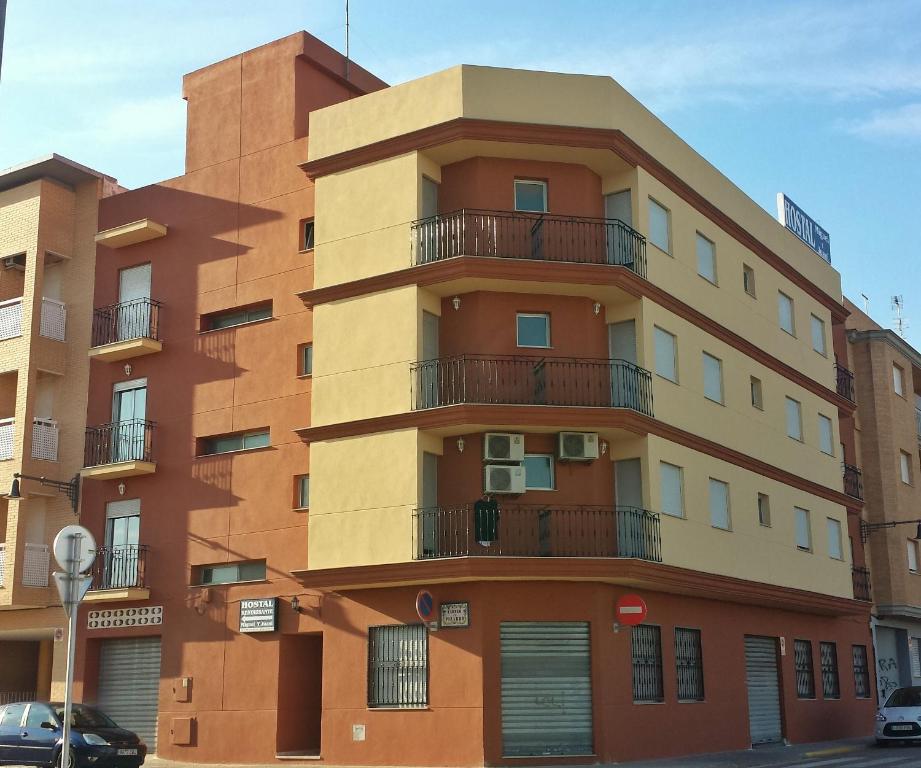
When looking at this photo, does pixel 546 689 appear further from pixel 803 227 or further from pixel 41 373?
pixel 803 227

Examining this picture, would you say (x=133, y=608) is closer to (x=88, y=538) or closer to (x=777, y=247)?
(x=88, y=538)

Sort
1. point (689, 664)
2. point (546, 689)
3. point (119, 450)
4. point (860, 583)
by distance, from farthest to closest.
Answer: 1. point (860, 583)
2. point (119, 450)
3. point (689, 664)
4. point (546, 689)

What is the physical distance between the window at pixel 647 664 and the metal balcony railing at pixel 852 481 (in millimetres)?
13653

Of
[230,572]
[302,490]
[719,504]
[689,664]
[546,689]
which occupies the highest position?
[302,490]

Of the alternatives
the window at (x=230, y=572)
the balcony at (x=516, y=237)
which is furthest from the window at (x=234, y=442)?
the balcony at (x=516, y=237)

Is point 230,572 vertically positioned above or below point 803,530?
below

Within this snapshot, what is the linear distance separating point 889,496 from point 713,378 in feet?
52.9

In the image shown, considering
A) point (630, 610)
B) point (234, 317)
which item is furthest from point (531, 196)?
point (630, 610)

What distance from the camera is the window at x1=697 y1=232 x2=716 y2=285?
30.3 meters

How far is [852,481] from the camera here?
38.2m

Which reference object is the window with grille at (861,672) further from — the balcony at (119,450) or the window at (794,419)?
the balcony at (119,450)

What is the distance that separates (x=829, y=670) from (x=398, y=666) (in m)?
16.2

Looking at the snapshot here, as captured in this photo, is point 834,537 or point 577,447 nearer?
point 577,447

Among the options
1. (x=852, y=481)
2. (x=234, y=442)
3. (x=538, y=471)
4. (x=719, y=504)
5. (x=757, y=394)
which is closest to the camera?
(x=538, y=471)
